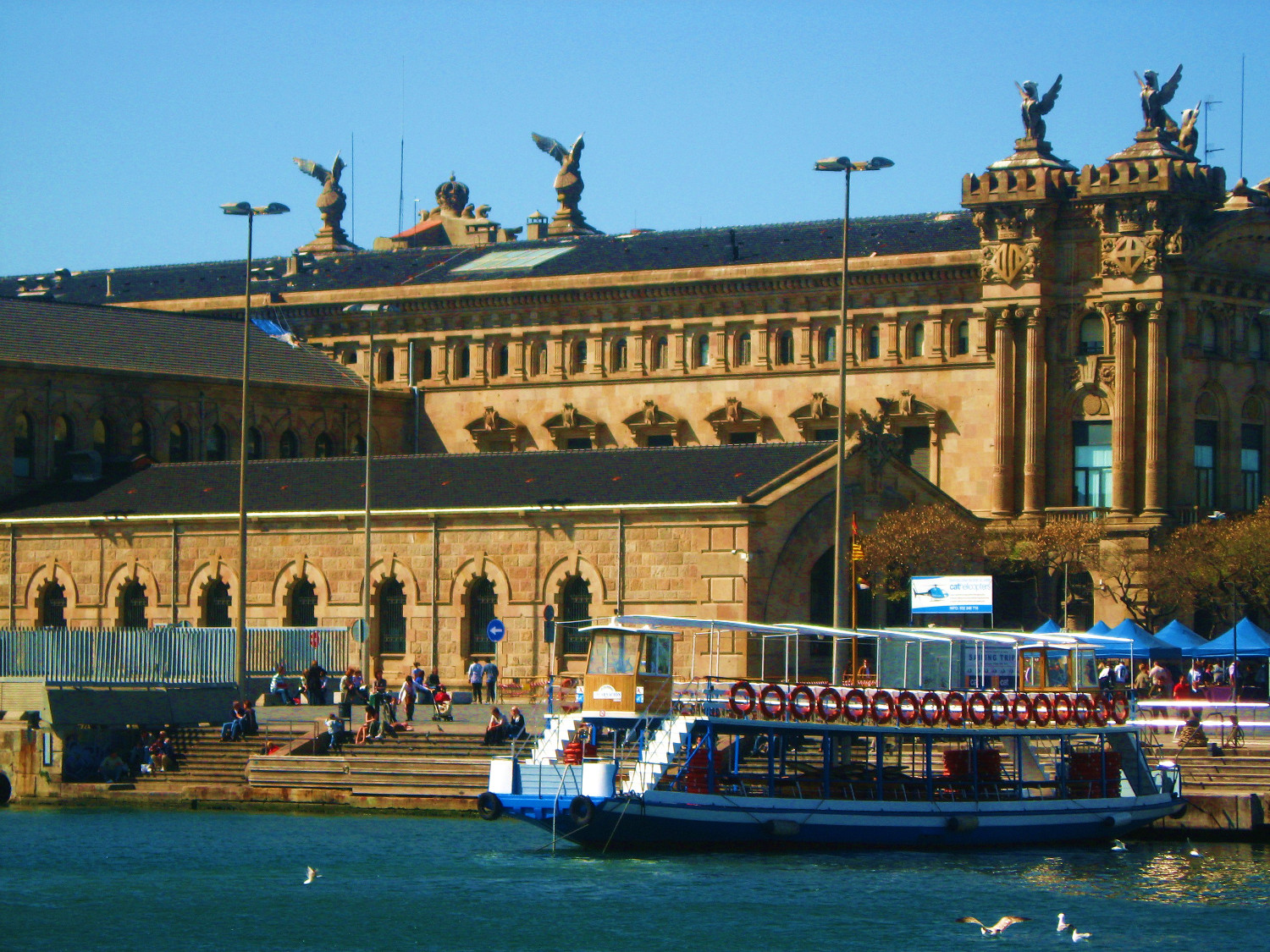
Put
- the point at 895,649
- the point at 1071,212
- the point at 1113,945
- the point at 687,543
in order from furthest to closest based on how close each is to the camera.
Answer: the point at 1071,212, the point at 687,543, the point at 895,649, the point at 1113,945

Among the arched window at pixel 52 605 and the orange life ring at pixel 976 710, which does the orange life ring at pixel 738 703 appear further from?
the arched window at pixel 52 605

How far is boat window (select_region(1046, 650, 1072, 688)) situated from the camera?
2415 inches

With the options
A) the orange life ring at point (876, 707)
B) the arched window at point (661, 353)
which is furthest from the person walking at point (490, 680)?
the arched window at point (661, 353)

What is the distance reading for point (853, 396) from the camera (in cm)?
10169

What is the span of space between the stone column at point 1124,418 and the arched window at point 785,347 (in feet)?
45.1

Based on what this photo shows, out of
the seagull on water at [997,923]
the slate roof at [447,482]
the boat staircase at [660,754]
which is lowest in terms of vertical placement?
the seagull on water at [997,923]

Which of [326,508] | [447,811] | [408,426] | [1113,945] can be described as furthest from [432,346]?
[1113,945]

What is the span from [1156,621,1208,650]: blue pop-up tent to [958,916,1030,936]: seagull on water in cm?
2661

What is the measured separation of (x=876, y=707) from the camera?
57.8m

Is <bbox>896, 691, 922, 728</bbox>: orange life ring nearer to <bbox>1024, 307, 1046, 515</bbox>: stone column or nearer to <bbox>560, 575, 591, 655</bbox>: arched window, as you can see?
<bbox>560, 575, 591, 655</bbox>: arched window

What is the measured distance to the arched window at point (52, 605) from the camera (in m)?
91.5

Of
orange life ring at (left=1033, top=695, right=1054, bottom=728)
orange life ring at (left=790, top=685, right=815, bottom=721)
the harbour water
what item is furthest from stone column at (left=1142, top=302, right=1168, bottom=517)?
orange life ring at (left=790, top=685, right=815, bottom=721)

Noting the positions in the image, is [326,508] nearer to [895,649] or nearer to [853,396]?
[853,396]

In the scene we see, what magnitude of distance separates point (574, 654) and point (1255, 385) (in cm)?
3104
